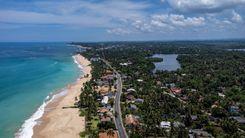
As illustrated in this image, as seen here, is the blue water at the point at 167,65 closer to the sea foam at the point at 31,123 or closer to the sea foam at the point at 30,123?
the sea foam at the point at 31,123

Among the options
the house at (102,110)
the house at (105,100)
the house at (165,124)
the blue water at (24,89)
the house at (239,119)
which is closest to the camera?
the house at (165,124)

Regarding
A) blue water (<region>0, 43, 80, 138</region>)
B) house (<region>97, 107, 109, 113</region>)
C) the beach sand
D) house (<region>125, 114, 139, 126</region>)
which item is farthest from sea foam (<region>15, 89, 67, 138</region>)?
house (<region>125, 114, 139, 126</region>)

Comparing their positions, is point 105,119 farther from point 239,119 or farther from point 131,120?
point 239,119

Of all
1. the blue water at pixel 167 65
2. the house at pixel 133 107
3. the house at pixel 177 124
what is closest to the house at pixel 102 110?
the house at pixel 133 107

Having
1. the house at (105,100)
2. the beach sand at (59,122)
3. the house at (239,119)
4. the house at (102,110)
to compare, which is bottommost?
the beach sand at (59,122)

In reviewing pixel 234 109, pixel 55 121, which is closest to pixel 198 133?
pixel 234 109

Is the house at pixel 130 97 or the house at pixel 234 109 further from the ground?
the house at pixel 130 97

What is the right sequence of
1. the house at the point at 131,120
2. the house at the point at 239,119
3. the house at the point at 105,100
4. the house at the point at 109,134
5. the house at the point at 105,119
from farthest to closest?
the house at the point at 105,100 < the house at the point at 239,119 < the house at the point at 105,119 < the house at the point at 131,120 < the house at the point at 109,134

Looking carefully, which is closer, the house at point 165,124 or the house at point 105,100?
the house at point 165,124

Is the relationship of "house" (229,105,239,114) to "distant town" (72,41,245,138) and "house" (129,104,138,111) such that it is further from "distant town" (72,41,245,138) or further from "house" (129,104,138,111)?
"house" (129,104,138,111)
